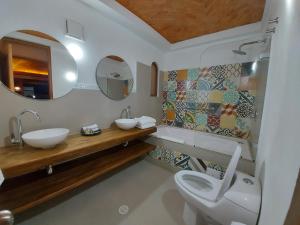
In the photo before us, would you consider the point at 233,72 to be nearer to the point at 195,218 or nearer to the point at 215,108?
the point at 215,108

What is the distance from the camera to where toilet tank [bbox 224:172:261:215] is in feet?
3.29

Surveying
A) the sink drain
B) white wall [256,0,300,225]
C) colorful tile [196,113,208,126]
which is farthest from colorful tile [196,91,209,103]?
the sink drain

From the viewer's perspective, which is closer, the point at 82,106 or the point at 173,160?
the point at 82,106

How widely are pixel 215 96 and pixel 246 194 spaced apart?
6.39 ft

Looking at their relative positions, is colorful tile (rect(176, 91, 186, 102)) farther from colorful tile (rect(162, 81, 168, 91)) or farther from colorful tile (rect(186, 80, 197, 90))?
colorful tile (rect(162, 81, 168, 91))

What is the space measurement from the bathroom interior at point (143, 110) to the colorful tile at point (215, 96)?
0.7 inches

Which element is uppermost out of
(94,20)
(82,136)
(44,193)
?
(94,20)

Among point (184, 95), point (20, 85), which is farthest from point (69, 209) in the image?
point (184, 95)

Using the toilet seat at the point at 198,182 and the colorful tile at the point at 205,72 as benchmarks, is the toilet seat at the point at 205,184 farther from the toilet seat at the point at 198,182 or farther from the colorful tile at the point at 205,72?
the colorful tile at the point at 205,72

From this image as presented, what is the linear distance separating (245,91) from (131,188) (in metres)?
2.47

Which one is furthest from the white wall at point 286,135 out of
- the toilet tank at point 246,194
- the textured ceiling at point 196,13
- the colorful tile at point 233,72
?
the colorful tile at point 233,72

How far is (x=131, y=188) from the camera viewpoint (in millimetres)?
1939

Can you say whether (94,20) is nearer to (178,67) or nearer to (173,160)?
(178,67)

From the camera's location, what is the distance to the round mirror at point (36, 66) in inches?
51.2
